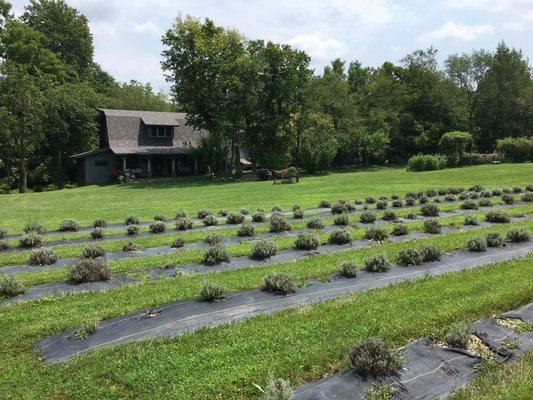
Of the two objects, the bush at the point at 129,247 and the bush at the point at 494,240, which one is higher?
the bush at the point at 494,240

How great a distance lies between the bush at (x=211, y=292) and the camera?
6.27 m

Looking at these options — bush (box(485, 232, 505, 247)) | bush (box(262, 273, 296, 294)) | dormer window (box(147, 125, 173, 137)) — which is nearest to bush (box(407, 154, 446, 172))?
dormer window (box(147, 125, 173, 137))

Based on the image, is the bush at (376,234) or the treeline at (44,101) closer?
the bush at (376,234)

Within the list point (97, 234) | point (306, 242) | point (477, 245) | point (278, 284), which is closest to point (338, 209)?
point (306, 242)

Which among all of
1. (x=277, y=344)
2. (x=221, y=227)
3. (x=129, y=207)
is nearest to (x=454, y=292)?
(x=277, y=344)

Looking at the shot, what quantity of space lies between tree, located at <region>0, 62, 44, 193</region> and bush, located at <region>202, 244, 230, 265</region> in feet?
106

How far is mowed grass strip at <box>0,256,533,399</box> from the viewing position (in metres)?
4.06

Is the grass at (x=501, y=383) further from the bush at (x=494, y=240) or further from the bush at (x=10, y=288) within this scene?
the bush at (x=10, y=288)

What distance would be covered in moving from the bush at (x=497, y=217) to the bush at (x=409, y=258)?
5843 millimetres

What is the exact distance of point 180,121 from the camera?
47.2 m

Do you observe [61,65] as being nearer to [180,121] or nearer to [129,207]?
[180,121]

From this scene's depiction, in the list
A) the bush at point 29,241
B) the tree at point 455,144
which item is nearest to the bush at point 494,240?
the bush at point 29,241

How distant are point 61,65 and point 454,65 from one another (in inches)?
1823

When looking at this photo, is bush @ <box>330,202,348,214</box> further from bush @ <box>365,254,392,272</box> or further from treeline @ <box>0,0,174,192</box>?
treeline @ <box>0,0,174,192</box>
